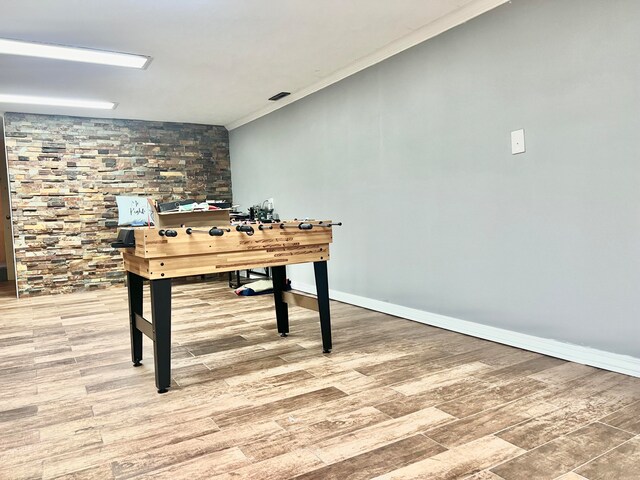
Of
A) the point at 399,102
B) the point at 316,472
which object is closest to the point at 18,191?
the point at 399,102

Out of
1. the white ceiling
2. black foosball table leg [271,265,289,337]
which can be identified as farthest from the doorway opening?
black foosball table leg [271,265,289,337]

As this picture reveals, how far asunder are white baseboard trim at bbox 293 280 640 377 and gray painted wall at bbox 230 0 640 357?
42mm

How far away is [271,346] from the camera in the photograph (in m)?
3.08

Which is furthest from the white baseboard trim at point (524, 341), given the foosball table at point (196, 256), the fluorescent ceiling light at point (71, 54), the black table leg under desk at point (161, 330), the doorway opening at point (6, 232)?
the doorway opening at point (6, 232)

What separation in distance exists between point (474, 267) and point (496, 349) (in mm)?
580

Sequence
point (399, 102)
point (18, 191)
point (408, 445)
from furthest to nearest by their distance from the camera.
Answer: point (18, 191) < point (399, 102) < point (408, 445)

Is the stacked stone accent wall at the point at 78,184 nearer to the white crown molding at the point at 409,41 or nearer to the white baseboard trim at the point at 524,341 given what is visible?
the white crown molding at the point at 409,41

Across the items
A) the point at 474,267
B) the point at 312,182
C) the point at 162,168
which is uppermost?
the point at 162,168

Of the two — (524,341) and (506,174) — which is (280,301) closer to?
(524,341)

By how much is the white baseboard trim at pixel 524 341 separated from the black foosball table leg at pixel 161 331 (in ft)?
6.49

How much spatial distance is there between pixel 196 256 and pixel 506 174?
1949 millimetres

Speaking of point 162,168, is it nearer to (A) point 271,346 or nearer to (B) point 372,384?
(A) point 271,346

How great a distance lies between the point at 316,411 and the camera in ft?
6.77

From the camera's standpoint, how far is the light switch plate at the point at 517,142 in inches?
110
